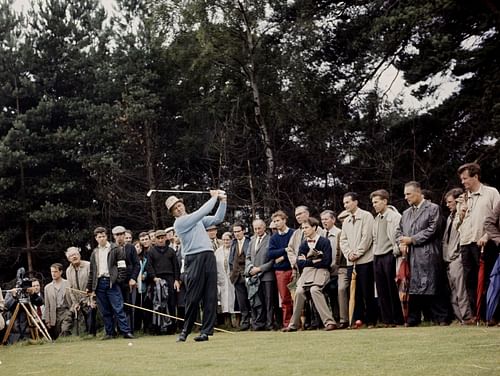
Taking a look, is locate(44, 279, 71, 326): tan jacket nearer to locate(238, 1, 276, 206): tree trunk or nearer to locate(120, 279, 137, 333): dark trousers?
locate(120, 279, 137, 333): dark trousers

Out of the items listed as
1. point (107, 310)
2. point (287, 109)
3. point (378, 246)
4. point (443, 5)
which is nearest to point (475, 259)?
point (378, 246)

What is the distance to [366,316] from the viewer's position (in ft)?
39.2

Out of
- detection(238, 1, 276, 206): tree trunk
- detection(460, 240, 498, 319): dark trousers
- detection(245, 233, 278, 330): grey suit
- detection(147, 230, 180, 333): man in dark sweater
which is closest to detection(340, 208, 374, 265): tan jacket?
detection(460, 240, 498, 319): dark trousers

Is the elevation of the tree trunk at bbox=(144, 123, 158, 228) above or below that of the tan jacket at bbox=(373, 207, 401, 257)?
above

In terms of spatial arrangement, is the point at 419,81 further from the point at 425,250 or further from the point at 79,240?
the point at 79,240

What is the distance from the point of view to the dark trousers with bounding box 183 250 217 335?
415 inches

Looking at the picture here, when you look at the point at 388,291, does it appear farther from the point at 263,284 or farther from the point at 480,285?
the point at 263,284

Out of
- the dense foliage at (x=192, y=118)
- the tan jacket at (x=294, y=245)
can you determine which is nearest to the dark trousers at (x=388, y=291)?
the tan jacket at (x=294, y=245)

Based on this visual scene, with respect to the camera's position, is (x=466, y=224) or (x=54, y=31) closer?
(x=466, y=224)

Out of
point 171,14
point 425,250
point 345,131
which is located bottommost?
point 425,250

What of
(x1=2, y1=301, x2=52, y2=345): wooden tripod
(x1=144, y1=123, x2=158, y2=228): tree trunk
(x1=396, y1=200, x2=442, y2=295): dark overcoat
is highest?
(x1=144, y1=123, x2=158, y2=228): tree trunk

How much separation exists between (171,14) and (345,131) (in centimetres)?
908

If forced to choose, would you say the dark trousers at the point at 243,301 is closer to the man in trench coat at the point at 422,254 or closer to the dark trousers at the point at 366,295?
the dark trousers at the point at 366,295

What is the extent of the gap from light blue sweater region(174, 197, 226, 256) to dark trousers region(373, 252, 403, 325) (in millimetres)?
2546
